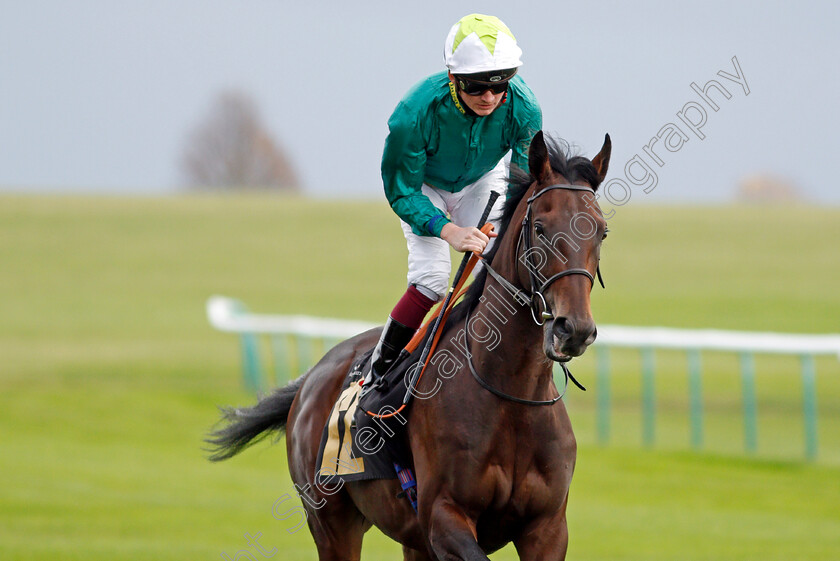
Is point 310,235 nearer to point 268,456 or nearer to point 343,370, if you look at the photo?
point 268,456

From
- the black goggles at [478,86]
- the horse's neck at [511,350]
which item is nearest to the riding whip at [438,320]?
Result: the horse's neck at [511,350]

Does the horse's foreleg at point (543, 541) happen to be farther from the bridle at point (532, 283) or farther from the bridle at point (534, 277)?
the bridle at point (534, 277)

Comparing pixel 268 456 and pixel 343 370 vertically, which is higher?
pixel 343 370

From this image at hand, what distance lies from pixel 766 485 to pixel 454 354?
334 inches

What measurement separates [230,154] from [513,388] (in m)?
60.7

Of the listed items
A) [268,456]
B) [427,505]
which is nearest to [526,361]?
[427,505]

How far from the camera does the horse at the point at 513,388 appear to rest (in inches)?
147

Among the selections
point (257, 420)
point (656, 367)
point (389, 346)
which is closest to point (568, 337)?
point (389, 346)

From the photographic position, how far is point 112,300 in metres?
29.4

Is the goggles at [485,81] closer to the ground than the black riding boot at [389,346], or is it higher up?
higher up

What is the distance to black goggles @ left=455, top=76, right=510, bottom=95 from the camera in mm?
4164

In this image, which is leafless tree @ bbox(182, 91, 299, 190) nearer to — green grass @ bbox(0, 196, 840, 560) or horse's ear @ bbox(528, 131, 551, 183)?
green grass @ bbox(0, 196, 840, 560)

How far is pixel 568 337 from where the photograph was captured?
138 inches

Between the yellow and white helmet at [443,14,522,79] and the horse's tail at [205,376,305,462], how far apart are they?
2.34m
